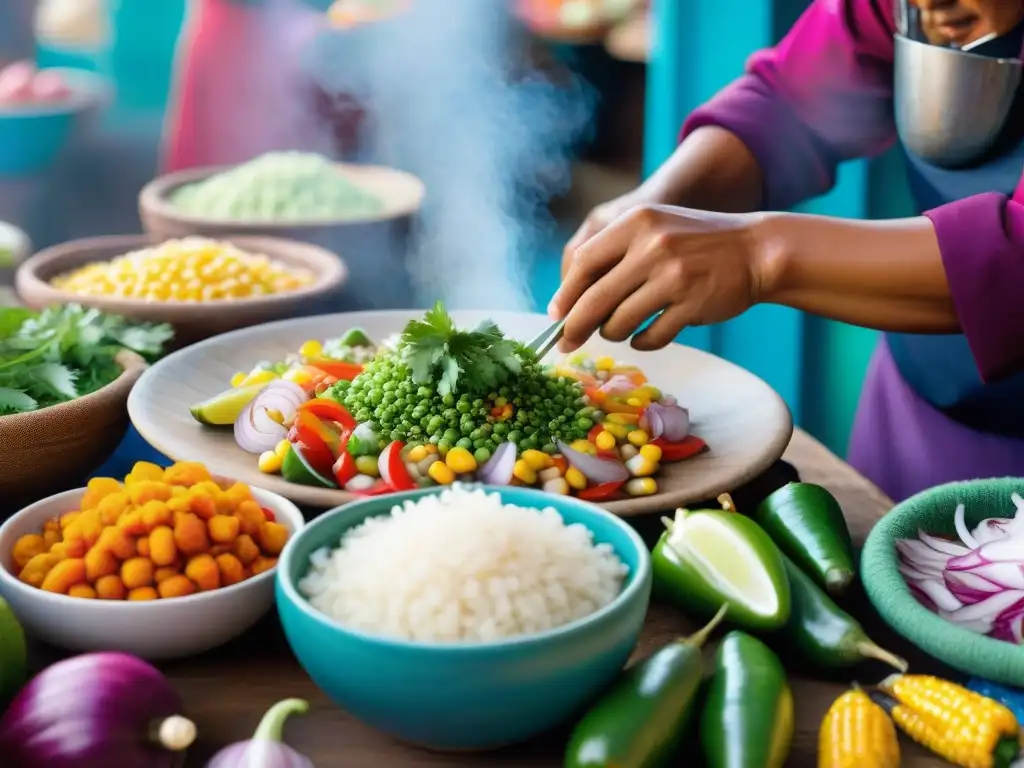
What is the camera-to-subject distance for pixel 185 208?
8.74 ft

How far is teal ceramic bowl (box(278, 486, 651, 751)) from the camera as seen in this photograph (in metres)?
0.88

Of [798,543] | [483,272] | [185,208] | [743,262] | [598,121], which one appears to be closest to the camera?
[798,543]

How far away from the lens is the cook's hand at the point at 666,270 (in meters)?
1.35

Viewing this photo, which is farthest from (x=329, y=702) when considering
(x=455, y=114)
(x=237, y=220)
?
(x=455, y=114)

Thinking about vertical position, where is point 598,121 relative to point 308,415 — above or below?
below

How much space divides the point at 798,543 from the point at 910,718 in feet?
0.87

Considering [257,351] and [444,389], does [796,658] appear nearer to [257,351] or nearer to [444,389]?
[444,389]

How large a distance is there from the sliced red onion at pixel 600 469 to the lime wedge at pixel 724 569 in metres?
0.15

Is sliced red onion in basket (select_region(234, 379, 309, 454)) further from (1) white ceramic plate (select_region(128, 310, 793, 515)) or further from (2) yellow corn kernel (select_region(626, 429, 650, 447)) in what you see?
(2) yellow corn kernel (select_region(626, 429, 650, 447))

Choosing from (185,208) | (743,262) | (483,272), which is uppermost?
(743,262)

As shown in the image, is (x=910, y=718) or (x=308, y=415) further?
(x=308, y=415)

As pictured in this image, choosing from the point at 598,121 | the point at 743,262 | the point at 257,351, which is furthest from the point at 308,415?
the point at 598,121

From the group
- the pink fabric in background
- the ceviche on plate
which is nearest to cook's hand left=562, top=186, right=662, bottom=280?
the ceviche on plate

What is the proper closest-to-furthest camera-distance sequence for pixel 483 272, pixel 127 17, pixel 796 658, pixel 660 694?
pixel 660 694 → pixel 796 658 → pixel 483 272 → pixel 127 17
